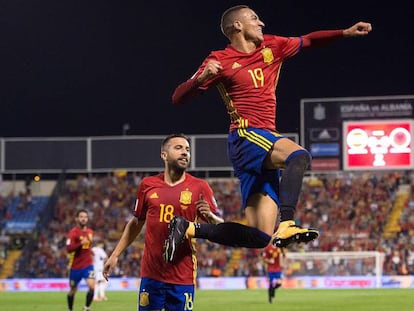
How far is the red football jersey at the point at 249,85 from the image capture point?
30.8 feet

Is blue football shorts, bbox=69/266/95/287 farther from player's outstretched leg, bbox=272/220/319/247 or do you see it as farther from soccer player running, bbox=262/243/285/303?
player's outstretched leg, bbox=272/220/319/247

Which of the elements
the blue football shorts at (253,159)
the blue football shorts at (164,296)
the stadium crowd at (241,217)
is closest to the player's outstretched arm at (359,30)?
the blue football shorts at (253,159)

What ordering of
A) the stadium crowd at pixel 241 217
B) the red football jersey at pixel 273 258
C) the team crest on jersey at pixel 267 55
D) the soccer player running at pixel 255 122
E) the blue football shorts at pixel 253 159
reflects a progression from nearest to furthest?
the soccer player running at pixel 255 122 → the blue football shorts at pixel 253 159 → the team crest on jersey at pixel 267 55 → the red football jersey at pixel 273 258 → the stadium crowd at pixel 241 217

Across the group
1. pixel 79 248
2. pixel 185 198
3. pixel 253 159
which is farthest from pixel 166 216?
pixel 79 248

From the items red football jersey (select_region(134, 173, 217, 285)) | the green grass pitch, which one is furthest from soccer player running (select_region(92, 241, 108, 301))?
red football jersey (select_region(134, 173, 217, 285))

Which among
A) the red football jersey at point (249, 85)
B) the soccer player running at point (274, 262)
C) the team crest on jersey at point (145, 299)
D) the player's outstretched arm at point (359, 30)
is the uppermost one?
the player's outstretched arm at point (359, 30)

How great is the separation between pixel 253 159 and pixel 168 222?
1933 millimetres

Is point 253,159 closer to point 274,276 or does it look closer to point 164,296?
point 164,296

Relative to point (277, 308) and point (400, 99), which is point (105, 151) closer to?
point (400, 99)

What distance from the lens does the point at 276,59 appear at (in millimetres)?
9641

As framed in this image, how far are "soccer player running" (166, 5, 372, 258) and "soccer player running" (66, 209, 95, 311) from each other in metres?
12.2

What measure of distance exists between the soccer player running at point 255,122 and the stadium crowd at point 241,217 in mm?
30263

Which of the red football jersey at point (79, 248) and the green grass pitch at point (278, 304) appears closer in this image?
the red football jersey at point (79, 248)

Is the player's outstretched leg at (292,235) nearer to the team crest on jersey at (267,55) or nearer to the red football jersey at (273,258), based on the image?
the team crest on jersey at (267,55)
